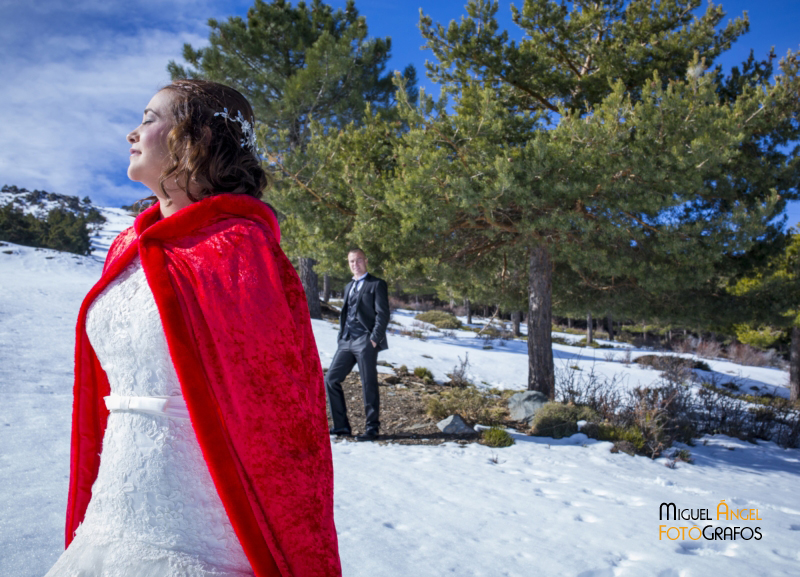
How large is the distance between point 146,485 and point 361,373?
4.23m

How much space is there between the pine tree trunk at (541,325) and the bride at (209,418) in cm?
695

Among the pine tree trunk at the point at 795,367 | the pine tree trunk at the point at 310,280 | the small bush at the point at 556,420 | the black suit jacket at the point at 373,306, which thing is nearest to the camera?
the black suit jacket at the point at 373,306

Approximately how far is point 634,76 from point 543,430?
5316 millimetres

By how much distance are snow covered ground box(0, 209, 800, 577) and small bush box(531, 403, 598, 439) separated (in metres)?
0.19

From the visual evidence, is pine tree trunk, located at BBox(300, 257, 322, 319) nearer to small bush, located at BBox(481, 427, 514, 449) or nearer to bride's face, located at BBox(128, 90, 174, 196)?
small bush, located at BBox(481, 427, 514, 449)

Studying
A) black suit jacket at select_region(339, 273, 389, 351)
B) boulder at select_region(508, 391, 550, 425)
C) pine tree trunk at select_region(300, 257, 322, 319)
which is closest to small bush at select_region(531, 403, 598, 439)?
boulder at select_region(508, 391, 550, 425)

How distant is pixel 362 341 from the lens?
5086mm

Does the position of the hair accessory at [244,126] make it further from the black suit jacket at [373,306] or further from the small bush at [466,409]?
the small bush at [466,409]

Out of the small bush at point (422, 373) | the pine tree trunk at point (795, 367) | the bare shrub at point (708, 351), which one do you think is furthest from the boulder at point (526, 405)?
the bare shrub at point (708, 351)

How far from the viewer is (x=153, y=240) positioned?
105cm

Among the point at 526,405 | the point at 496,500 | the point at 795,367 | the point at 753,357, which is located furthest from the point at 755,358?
the point at 496,500

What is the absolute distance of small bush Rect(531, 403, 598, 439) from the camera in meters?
5.82

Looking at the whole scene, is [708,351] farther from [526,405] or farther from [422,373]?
A: [526,405]

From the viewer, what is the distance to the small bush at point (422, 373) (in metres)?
8.94
